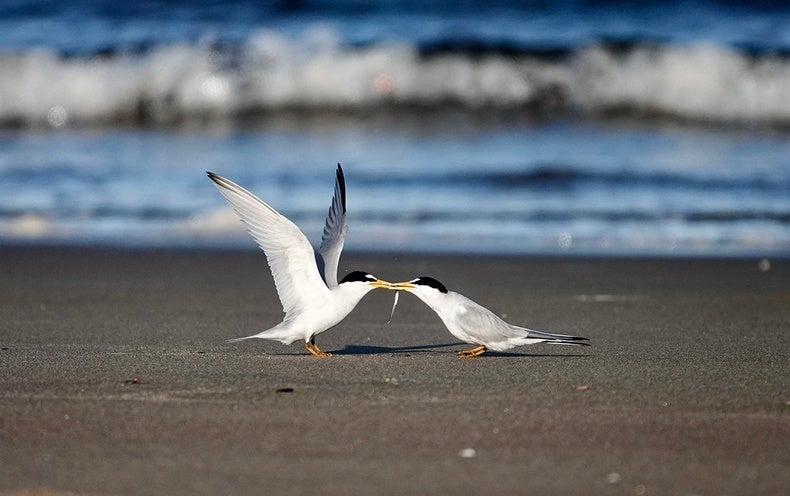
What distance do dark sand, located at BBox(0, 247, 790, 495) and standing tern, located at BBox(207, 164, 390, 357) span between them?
0.43 feet

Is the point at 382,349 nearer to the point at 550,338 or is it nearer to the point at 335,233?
the point at 335,233

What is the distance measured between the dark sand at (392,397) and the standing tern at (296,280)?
0.43 ft

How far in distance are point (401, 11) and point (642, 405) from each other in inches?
618

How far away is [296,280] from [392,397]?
41.1 inches

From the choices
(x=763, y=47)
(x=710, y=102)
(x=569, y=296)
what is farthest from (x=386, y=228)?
(x=763, y=47)

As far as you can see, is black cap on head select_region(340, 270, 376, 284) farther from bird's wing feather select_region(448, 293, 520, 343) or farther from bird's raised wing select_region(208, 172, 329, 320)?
bird's wing feather select_region(448, 293, 520, 343)

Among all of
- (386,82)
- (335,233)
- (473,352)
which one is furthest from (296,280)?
(386,82)

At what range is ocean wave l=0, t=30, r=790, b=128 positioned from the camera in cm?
1580

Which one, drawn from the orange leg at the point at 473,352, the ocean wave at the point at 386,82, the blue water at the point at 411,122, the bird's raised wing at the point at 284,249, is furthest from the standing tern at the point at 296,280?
the ocean wave at the point at 386,82

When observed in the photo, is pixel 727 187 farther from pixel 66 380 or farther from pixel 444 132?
pixel 66 380

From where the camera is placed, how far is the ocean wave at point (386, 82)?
15.8 m

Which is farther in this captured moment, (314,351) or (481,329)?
(314,351)

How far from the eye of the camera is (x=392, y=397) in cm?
390

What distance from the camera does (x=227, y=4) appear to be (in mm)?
19578
